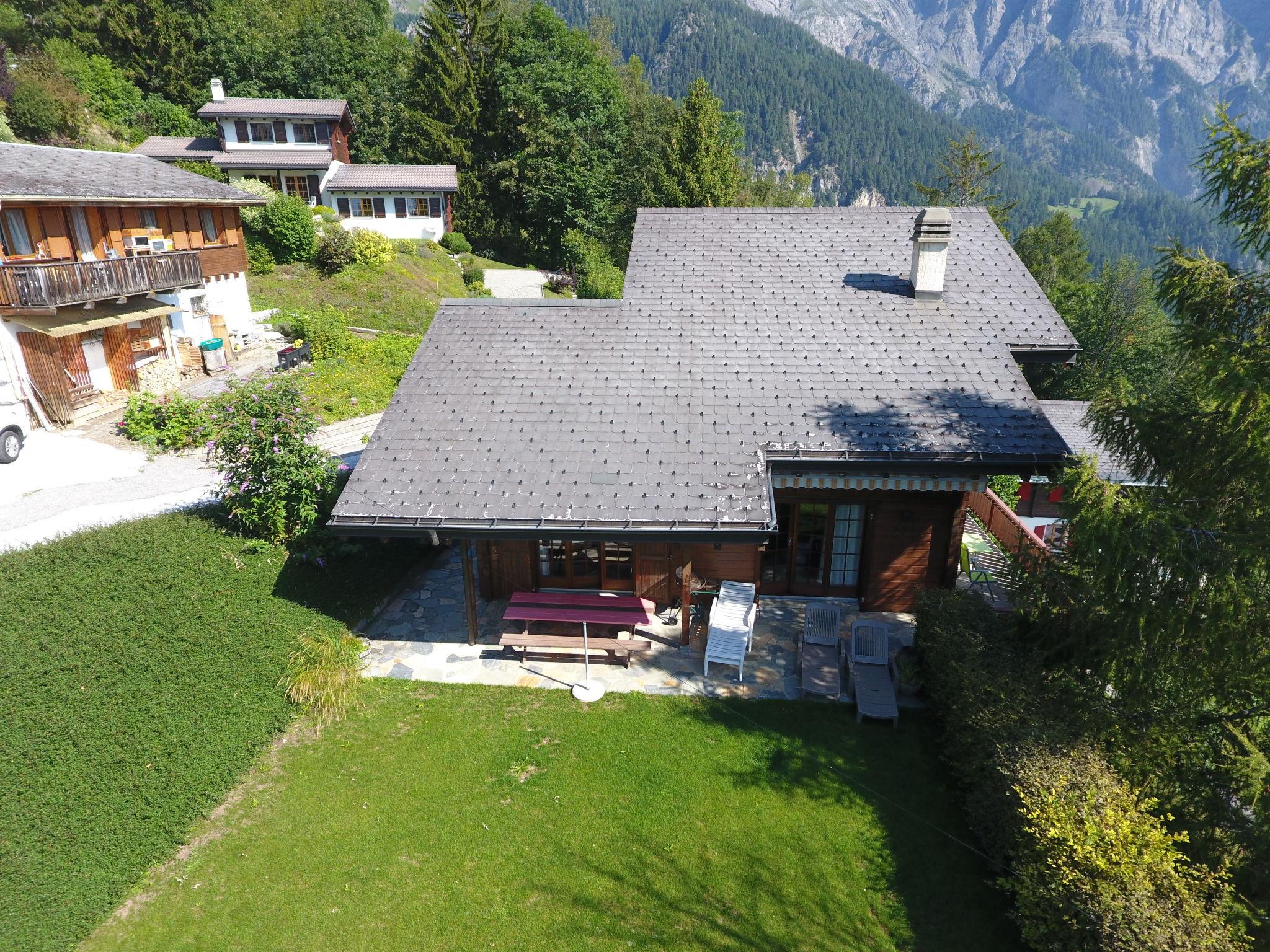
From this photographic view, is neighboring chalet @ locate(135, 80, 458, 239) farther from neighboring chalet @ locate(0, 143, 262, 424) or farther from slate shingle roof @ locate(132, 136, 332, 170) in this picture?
neighboring chalet @ locate(0, 143, 262, 424)

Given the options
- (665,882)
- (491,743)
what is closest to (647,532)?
(491,743)

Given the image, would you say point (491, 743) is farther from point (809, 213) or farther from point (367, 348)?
point (367, 348)

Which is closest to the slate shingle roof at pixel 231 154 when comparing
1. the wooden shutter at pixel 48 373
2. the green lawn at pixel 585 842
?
the wooden shutter at pixel 48 373

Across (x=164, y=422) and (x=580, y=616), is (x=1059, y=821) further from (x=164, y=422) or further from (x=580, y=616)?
(x=164, y=422)

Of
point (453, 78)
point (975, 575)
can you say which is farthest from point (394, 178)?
point (975, 575)

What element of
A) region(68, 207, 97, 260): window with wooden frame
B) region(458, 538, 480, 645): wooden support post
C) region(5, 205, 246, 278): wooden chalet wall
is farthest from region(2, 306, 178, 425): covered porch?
region(458, 538, 480, 645): wooden support post
